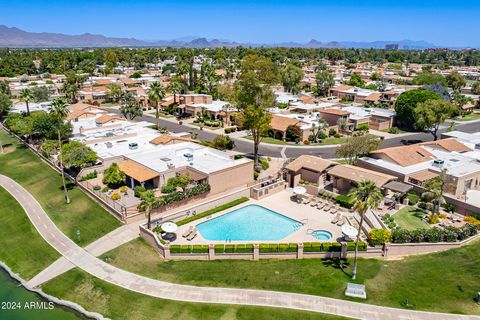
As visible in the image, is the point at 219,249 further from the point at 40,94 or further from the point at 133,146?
the point at 40,94

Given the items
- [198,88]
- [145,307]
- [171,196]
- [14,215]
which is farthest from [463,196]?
[198,88]

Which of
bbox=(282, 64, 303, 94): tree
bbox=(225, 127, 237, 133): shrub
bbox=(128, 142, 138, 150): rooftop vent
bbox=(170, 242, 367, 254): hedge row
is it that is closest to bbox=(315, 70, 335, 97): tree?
bbox=(282, 64, 303, 94): tree

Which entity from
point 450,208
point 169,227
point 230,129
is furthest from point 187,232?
point 230,129

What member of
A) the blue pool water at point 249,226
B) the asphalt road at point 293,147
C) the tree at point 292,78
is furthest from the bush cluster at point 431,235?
the tree at point 292,78

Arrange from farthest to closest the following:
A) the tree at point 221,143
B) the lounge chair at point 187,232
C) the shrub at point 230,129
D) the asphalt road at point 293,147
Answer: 1. the shrub at point 230,129
2. the asphalt road at point 293,147
3. the tree at point 221,143
4. the lounge chair at point 187,232

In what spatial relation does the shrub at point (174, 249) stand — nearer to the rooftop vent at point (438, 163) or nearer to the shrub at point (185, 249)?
the shrub at point (185, 249)

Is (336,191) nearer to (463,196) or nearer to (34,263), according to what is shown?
(463,196)
